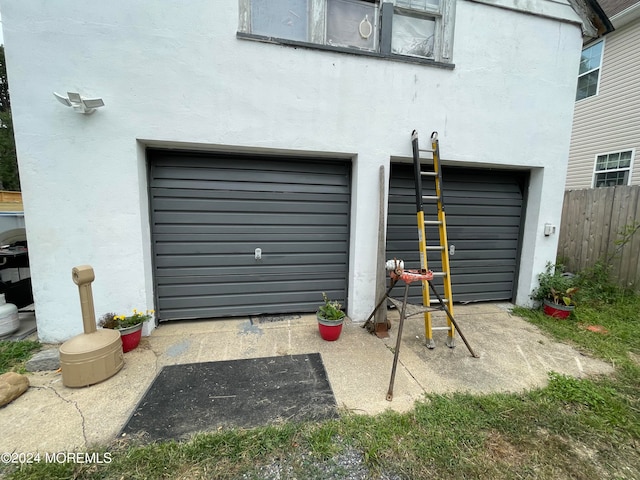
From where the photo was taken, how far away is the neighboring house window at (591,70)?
274 inches

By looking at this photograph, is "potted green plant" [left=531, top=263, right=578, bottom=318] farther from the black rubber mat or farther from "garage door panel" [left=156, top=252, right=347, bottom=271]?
the black rubber mat

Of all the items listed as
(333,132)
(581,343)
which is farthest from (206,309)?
(581,343)

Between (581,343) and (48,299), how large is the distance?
19.6 feet

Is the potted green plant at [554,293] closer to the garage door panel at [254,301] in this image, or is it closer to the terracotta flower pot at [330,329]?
the garage door panel at [254,301]

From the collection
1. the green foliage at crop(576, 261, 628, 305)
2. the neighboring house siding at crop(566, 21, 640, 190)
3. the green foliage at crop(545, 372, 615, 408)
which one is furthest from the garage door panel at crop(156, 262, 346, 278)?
the neighboring house siding at crop(566, 21, 640, 190)

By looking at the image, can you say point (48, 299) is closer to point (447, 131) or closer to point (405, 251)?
point (405, 251)

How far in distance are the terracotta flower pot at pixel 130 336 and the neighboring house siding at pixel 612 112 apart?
10.2m

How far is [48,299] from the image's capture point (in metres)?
2.75

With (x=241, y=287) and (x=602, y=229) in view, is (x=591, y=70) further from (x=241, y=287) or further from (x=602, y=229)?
(x=241, y=287)

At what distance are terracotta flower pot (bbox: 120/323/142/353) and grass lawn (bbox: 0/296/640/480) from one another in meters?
1.26

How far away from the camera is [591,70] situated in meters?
7.12

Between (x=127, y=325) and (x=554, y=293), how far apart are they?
216 inches

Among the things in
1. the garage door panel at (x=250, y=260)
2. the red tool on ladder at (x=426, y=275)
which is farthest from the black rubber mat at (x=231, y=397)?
the garage door panel at (x=250, y=260)

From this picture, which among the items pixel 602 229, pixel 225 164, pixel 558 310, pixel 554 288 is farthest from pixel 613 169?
pixel 225 164
